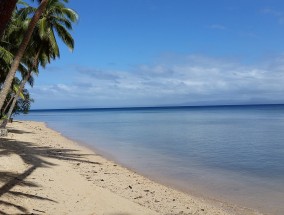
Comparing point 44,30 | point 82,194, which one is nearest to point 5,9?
point 82,194

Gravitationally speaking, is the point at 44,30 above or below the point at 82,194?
above

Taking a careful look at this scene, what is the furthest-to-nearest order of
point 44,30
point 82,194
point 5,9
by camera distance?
point 44,30 → point 82,194 → point 5,9

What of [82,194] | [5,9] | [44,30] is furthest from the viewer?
[44,30]

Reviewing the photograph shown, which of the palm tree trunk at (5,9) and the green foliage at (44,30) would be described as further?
the green foliage at (44,30)

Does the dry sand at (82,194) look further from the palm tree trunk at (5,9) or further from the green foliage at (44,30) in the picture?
the green foliage at (44,30)

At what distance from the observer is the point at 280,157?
2194 cm

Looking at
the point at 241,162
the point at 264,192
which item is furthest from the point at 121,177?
the point at 241,162

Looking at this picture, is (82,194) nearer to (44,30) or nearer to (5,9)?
(5,9)

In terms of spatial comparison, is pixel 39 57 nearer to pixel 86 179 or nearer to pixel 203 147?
pixel 203 147

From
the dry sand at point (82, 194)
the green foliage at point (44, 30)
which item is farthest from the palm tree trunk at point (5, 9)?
the green foliage at point (44, 30)

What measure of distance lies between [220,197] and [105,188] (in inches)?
152

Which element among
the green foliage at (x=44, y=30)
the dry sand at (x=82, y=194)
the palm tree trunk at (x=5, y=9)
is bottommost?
the dry sand at (x=82, y=194)

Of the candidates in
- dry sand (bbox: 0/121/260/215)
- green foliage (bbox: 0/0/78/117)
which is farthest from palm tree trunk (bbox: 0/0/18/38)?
green foliage (bbox: 0/0/78/117)

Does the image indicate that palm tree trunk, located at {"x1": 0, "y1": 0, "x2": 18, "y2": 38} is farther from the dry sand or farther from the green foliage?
the green foliage
